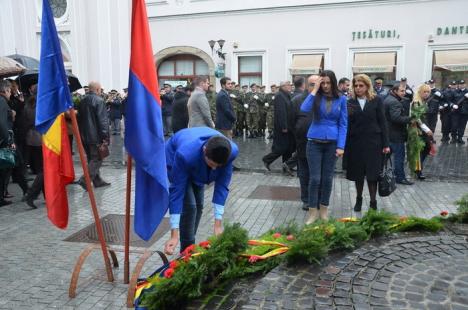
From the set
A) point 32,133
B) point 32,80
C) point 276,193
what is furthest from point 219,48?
point 276,193

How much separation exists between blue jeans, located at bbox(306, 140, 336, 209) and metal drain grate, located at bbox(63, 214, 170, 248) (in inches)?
78.4

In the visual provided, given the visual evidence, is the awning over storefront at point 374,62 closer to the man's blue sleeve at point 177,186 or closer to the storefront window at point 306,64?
the storefront window at point 306,64

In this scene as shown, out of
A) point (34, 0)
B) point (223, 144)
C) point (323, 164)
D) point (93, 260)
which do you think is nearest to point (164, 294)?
point (223, 144)

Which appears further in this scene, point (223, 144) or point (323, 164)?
point (323, 164)

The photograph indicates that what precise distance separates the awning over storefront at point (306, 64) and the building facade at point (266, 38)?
0.05 meters

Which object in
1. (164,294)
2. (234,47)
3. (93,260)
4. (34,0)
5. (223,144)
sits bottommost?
(93,260)

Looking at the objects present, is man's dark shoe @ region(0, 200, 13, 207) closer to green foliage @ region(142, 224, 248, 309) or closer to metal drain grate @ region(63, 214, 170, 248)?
metal drain grate @ region(63, 214, 170, 248)

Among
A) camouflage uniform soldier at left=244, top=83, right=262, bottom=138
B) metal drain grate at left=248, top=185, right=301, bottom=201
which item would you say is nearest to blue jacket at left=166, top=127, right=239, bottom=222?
metal drain grate at left=248, top=185, right=301, bottom=201

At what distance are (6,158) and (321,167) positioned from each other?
186 inches

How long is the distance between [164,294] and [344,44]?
18.5 metres

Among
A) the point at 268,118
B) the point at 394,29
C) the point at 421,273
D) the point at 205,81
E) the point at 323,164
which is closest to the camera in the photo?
the point at 421,273

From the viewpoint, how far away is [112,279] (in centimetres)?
419

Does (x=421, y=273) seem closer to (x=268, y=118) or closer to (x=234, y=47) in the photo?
(x=268, y=118)

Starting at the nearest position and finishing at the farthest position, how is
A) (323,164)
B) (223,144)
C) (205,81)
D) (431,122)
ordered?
(223,144), (323,164), (205,81), (431,122)
